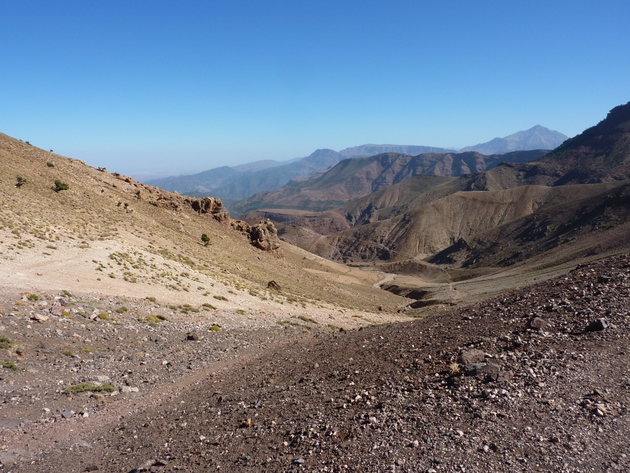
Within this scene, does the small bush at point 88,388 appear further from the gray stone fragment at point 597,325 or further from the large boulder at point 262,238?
the large boulder at point 262,238

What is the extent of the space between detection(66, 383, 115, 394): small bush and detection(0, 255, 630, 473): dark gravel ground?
2.80ft

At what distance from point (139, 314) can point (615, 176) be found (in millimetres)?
→ 231218

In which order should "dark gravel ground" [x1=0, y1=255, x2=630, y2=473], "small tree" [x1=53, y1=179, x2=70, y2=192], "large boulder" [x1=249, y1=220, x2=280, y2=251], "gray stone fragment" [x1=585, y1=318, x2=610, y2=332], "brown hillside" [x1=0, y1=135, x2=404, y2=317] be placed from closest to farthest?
"dark gravel ground" [x1=0, y1=255, x2=630, y2=473] → "gray stone fragment" [x1=585, y1=318, x2=610, y2=332] → "brown hillside" [x1=0, y1=135, x2=404, y2=317] → "small tree" [x1=53, y1=179, x2=70, y2=192] → "large boulder" [x1=249, y1=220, x2=280, y2=251]

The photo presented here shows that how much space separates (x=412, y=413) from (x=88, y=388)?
9.69 m

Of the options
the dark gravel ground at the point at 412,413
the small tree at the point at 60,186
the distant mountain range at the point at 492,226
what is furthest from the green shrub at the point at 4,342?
the distant mountain range at the point at 492,226

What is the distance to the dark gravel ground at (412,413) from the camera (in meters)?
6.43

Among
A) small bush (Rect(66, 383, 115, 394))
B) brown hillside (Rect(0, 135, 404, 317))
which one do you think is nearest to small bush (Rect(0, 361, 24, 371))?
small bush (Rect(66, 383, 115, 394))

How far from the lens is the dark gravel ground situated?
6.43 meters

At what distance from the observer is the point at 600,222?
93.1m

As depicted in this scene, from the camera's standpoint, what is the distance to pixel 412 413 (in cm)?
767

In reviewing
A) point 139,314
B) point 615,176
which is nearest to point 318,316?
point 139,314

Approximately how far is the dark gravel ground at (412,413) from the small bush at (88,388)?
852 mm

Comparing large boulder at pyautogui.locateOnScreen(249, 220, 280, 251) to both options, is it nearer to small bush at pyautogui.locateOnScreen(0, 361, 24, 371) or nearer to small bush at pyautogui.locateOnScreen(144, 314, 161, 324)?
small bush at pyautogui.locateOnScreen(144, 314, 161, 324)

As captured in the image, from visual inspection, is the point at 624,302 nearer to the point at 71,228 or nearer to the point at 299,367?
the point at 299,367
